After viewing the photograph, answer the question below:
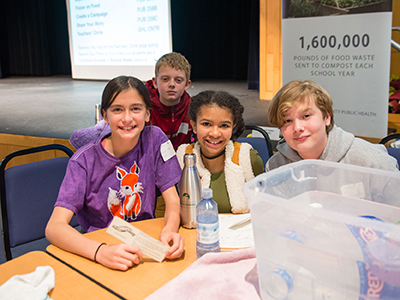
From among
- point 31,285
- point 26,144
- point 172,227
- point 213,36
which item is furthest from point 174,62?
point 213,36

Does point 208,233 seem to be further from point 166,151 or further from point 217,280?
point 166,151

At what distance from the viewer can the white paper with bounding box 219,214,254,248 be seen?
113cm

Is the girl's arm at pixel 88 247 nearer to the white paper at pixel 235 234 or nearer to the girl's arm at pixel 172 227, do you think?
the girl's arm at pixel 172 227

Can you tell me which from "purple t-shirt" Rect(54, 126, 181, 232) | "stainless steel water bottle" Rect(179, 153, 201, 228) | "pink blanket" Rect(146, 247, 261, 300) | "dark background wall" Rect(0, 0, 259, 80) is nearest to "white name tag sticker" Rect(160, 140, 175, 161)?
"purple t-shirt" Rect(54, 126, 181, 232)

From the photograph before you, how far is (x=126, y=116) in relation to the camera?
142cm

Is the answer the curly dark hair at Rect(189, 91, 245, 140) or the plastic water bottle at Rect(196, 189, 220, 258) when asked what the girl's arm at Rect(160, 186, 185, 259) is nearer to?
the plastic water bottle at Rect(196, 189, 220, 258)

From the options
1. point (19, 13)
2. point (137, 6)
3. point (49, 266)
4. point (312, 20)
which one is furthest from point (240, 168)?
point (19, 13)

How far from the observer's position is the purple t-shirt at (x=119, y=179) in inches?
53.9

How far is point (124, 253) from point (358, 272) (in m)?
0.64

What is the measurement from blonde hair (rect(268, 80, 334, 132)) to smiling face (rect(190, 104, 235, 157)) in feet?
0.76

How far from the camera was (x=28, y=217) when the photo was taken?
1678 millimetres

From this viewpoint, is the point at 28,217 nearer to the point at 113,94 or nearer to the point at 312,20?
the point at 113,94

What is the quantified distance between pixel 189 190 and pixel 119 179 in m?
0.35

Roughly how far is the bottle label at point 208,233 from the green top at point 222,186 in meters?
0.43
